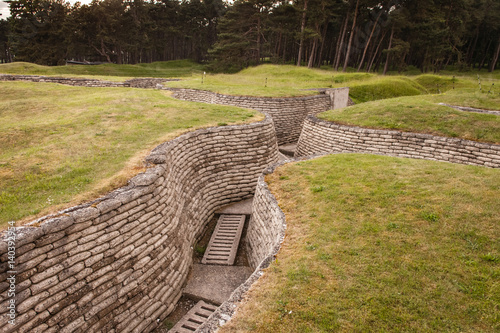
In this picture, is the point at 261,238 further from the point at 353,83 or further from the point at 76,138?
the point at 353,83

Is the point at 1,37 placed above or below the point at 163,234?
above

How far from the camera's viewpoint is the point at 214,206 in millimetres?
10250

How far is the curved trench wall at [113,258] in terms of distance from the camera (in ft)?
13.7

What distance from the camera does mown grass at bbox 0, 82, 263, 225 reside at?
5805mm

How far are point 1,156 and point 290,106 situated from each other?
13307mm

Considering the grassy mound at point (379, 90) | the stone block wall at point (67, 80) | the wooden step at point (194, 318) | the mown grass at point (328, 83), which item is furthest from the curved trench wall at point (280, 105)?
the wooden step at point (194, 318)

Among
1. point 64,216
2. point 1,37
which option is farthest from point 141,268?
point 1,37

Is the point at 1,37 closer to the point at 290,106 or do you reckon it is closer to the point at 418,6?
the point at 290,106

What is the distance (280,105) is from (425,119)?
7376mm

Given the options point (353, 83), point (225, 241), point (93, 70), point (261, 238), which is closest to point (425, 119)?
point (261, 238)

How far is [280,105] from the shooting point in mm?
16469

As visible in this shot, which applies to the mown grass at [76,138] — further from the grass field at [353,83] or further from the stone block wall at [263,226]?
the grass field at [353,83]

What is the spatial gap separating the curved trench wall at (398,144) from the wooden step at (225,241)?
4.16 meters

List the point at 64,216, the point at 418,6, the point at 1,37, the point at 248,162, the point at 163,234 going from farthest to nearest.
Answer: the point at 1,37 < the point at 418,6 < the point at 248,162 < the point at 163,234 < the point at 64,216
